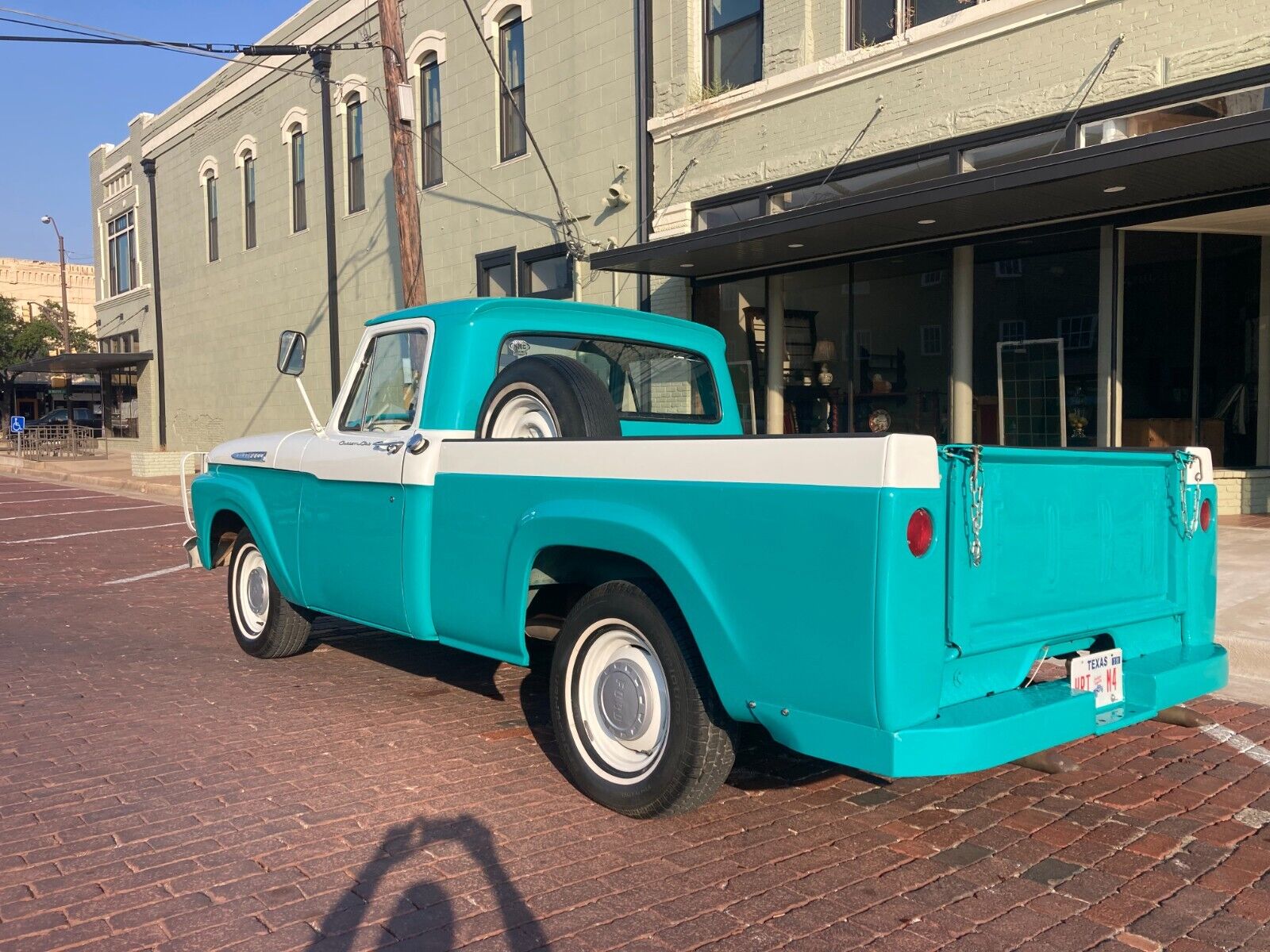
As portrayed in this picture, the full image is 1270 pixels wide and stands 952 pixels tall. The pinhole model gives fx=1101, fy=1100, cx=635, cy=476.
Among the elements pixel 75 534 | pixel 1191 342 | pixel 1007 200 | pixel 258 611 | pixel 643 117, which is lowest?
pixel 75 534

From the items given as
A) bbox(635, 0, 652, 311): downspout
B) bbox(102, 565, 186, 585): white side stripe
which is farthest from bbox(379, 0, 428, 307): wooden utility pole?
bbox(102, 565, 186, 585): white side stripe

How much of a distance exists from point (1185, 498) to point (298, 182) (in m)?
21.3

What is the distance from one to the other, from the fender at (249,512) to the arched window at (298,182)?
54.0 ft

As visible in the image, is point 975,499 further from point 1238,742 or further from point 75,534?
point 75,534

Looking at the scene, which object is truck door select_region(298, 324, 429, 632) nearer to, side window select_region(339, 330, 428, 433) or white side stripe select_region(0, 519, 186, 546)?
side window select_region(339, 330, 428, 433)

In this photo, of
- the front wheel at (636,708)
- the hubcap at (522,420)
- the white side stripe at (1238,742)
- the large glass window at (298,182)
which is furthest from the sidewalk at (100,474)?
the white side stripe at (1238,742)

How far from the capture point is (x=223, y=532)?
7105 mm

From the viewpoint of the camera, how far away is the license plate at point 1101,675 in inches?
146

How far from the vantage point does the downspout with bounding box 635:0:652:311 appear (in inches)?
563

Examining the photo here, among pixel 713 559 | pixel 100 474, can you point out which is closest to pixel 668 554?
pixel 713 559

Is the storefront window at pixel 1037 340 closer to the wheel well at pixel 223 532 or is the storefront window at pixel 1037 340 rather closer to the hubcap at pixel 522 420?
the hubcap at pixel 522 420

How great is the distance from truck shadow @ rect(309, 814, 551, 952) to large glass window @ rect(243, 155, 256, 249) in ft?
75.1

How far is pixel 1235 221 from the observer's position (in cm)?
1020

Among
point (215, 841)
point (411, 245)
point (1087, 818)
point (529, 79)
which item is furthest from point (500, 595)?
point (529, 79)
